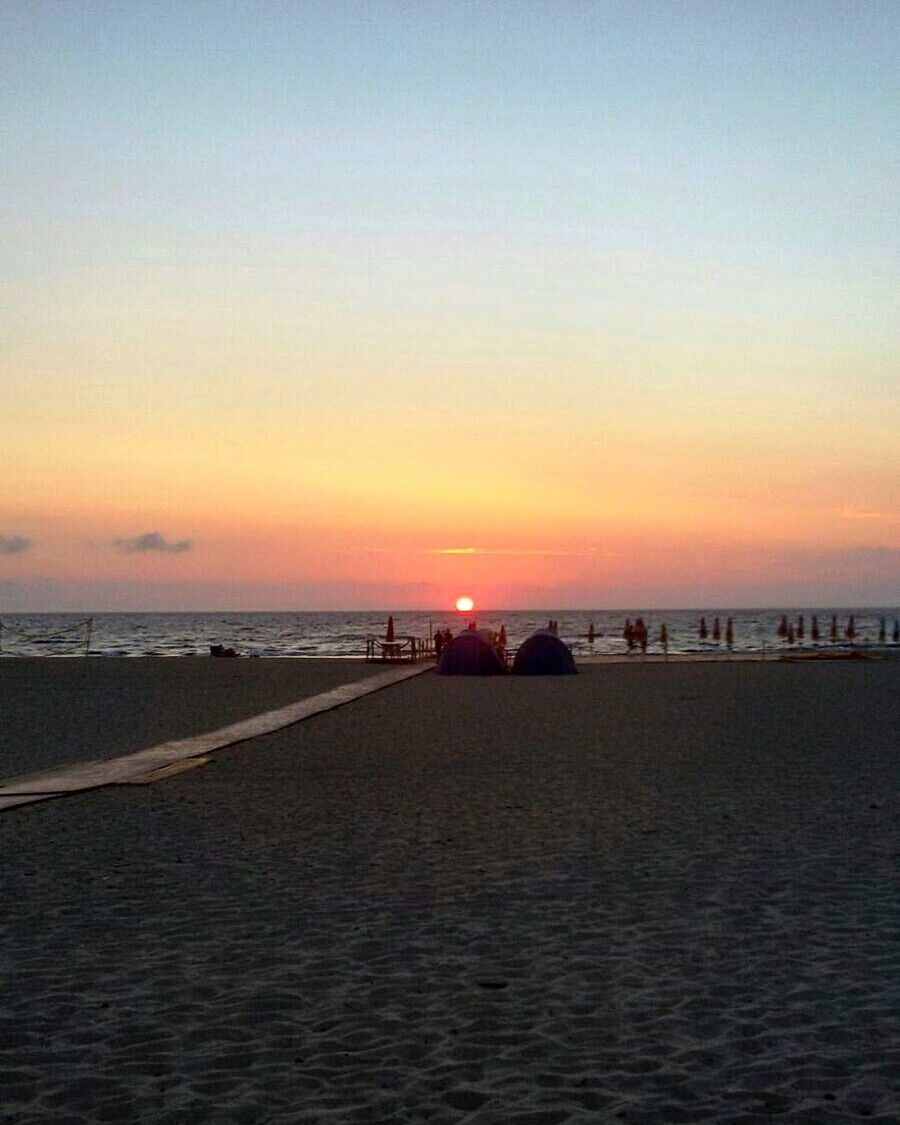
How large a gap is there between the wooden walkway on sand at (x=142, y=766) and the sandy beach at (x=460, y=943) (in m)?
0.44

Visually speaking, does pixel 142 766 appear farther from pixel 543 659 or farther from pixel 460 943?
pixel 543 659

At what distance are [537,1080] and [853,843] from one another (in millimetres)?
5702

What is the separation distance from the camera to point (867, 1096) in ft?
15.3

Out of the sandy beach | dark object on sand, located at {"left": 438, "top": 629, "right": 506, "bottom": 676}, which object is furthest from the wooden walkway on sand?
dark object on sand, located at {"left": 438, "top": 629, "right": 506, "bottom": 676}

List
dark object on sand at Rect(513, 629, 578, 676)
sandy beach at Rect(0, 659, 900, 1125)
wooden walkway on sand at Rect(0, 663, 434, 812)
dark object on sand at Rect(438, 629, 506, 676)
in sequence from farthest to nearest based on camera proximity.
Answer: dark object on sand at Rect(438, 629, 506, 676) < dark object on sand at Rect(513, 629, 578, 676) < wooden walkway on sand at Rect(0, 663, 434, 812) < sandy beach at Rect(0, 659, 900, 1125)

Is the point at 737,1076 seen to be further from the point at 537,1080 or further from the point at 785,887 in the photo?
the point at 785,887

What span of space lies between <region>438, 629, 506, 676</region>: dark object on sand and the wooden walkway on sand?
43.1 feet

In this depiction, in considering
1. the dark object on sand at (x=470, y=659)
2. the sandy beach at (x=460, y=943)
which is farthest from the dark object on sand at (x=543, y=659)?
the sandy beach at (x=460, y=943)

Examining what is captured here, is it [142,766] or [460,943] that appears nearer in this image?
[460,943]

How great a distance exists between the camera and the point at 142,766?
15023mm

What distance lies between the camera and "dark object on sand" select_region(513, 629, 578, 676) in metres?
35.7

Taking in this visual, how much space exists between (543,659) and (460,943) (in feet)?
95.0

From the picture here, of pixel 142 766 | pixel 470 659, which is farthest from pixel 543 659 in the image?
pixel 142 766

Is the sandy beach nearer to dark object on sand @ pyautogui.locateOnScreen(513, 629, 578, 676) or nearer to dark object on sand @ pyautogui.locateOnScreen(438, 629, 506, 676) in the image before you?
dark object on sand @ pyautogui.locateOnScreen(513, 629, 578, 676)
